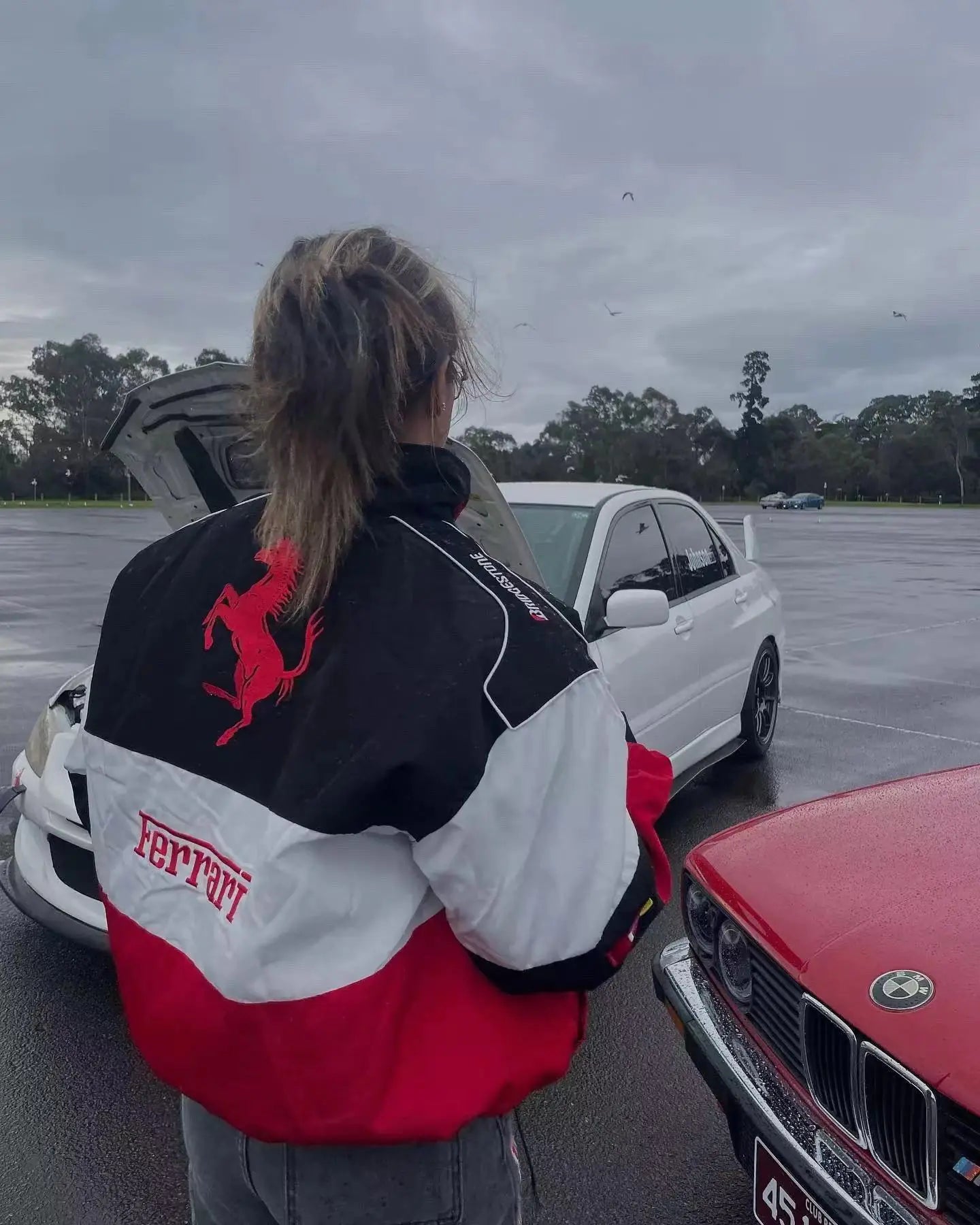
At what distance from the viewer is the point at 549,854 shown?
3.65 ft

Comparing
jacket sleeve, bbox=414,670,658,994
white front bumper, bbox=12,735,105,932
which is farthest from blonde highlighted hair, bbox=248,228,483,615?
white front bumper, bbox=12,735,105,932

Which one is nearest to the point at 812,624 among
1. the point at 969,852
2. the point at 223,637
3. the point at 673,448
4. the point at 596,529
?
the point at 596,529

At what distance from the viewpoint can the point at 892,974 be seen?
1.85 meters

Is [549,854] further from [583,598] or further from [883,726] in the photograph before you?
[883,726]

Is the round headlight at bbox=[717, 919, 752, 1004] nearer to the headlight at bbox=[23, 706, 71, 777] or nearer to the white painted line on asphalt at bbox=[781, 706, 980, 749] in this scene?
the headlight at bbox=[23, 706, 71, 777]

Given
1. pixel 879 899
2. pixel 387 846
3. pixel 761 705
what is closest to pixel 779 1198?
pixel 879 899

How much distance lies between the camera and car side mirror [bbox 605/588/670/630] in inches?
152

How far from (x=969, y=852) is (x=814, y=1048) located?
594 millimetres

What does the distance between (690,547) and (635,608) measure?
5.45 ft

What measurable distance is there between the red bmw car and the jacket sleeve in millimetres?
842

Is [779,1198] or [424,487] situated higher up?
[424,487]

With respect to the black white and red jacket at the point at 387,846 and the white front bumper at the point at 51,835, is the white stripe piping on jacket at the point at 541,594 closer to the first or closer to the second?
the black white and red jacket at the point at 387,846

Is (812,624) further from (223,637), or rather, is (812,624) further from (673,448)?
(673,448)

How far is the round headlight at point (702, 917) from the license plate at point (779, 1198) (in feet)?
1.73
